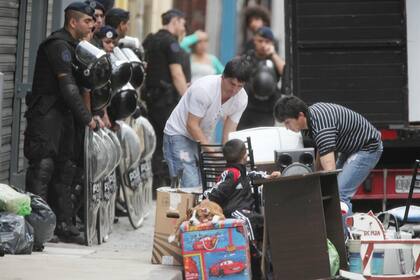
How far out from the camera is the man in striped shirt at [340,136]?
12172 millimetres

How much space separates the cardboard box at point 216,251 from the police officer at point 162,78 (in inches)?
241

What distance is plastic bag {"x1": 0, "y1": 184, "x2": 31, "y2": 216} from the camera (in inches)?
457

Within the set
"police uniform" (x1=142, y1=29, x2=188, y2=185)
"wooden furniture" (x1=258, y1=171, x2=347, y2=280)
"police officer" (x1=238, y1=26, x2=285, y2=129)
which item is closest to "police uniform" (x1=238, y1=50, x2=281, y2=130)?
"police officer" (x1=238, y1=26, x2=285, y2=129)

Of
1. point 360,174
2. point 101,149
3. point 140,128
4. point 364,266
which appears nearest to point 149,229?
point 140,128

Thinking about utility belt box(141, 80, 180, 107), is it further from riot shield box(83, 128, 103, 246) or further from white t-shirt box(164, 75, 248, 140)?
riot shield box(83, 128, 103, 246)

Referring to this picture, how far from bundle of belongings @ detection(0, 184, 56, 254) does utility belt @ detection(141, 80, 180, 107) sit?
5199mm

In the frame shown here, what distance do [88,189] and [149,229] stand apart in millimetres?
2229

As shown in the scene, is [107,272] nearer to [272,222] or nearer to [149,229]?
[272,222]

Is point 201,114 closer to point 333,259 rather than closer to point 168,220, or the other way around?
point 168,220

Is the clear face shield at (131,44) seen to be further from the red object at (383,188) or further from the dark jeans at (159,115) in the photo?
the red object at (383,188)

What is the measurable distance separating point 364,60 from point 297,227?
3.20m

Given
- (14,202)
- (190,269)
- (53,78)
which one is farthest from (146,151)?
(190,269)

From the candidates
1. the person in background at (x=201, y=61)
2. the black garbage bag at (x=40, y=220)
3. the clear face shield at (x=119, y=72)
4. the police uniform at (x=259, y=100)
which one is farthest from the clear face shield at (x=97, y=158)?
the person in background at (x=201, y=61)

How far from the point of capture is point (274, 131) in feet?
43.5
